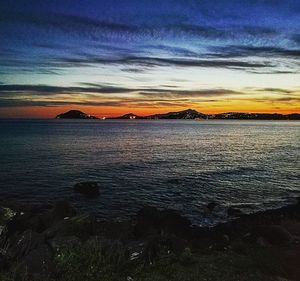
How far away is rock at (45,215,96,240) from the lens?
56.8 feet

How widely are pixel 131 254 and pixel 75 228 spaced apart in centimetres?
431

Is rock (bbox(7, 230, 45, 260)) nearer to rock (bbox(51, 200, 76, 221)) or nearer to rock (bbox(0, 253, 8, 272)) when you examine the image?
rock (bbox(0, 253, 8, 272))

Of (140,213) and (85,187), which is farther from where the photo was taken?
(85,187)

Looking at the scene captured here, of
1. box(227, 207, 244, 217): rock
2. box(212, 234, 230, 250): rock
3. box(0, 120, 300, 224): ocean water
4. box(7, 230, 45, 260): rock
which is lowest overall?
box(0, 120, 300, 224): ocean water

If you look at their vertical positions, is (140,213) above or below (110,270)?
below

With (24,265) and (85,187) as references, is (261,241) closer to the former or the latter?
(24,265)

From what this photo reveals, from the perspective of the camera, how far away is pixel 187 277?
13.2 meters

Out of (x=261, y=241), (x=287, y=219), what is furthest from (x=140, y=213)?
(x=287, y=219)

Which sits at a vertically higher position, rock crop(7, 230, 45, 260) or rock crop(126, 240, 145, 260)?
rock crop(126, 240, 145, 260)

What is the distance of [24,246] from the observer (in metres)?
15.7

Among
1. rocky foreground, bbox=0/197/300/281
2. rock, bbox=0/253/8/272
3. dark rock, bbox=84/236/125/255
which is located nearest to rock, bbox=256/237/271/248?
rocky foreground, bbox=0/197/300/281

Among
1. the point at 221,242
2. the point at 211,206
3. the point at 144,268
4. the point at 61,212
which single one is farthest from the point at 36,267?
the point at 211,206

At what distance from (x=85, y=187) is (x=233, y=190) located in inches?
683

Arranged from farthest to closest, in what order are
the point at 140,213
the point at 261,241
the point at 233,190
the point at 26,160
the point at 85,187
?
the point at 26,160, the point at 233,190, the point at 85,187, the point at 140,213, the point at 261,241
